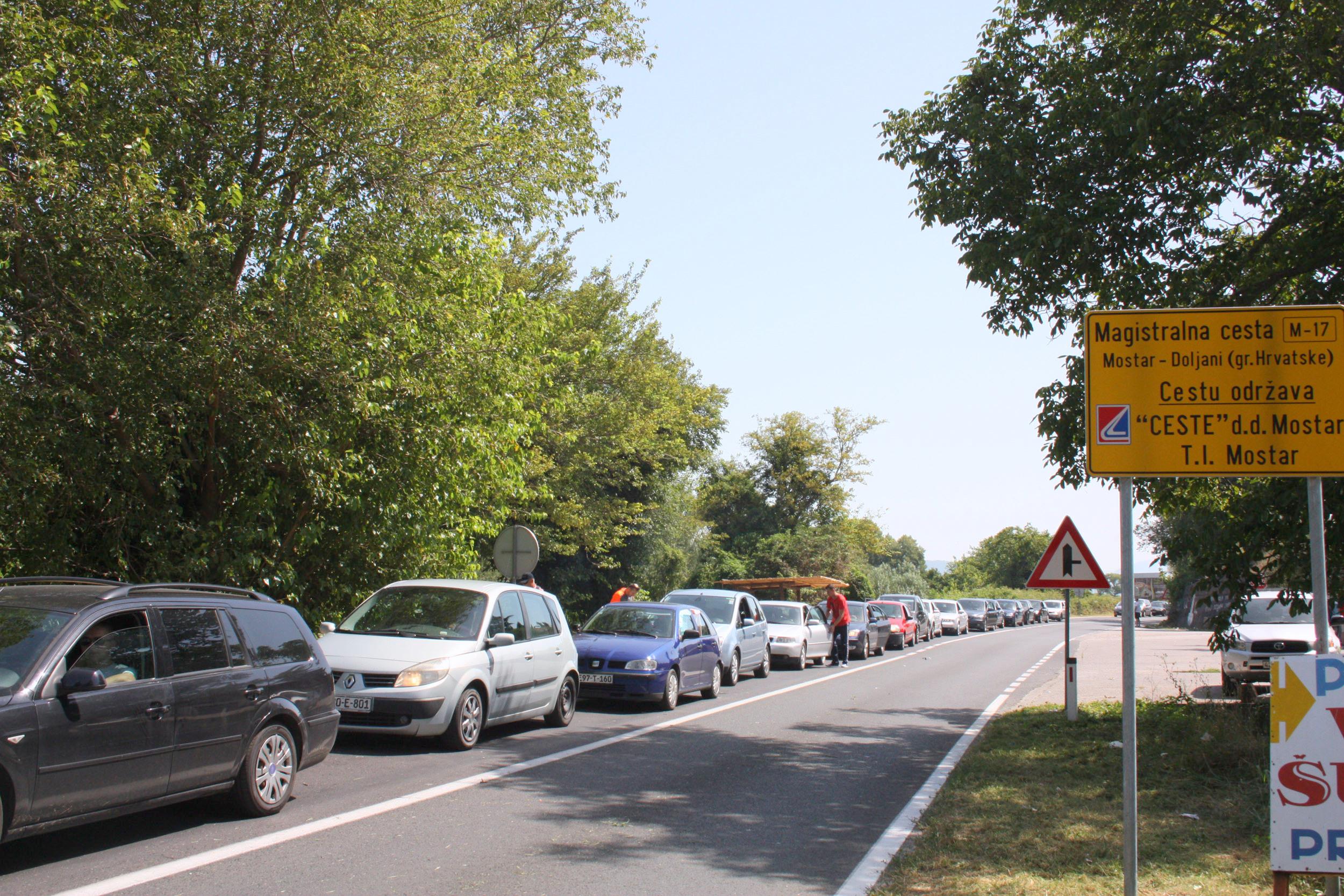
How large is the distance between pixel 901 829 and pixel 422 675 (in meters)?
4.71

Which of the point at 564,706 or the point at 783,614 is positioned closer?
the point at 564,706

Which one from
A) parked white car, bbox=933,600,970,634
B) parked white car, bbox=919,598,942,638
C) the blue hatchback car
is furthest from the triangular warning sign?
parked white car, bbox=933,600,970,634

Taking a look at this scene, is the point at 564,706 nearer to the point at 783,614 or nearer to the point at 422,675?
the point at 422,675

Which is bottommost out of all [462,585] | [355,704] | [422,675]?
[355,704]

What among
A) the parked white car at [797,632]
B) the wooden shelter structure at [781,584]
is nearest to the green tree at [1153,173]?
the parked white car at [797,632]

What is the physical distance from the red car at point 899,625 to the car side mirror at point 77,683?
93.6ft

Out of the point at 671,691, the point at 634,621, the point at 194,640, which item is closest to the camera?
the point at 194,640

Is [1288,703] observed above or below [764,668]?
above

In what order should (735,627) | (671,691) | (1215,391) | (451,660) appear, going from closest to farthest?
1. (1215,391)
2. (451,660)
3. (671,691)
4. (735,627)

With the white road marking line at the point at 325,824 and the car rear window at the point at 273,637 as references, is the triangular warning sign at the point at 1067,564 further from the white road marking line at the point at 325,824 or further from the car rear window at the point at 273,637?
the car rear window at the point at 273,637

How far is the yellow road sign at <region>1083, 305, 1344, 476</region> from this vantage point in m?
5.65

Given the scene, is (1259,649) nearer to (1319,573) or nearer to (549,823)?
(1319,573)

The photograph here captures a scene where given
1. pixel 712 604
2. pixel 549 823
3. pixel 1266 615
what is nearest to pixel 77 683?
pixel 549 823

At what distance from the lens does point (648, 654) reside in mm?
14773
